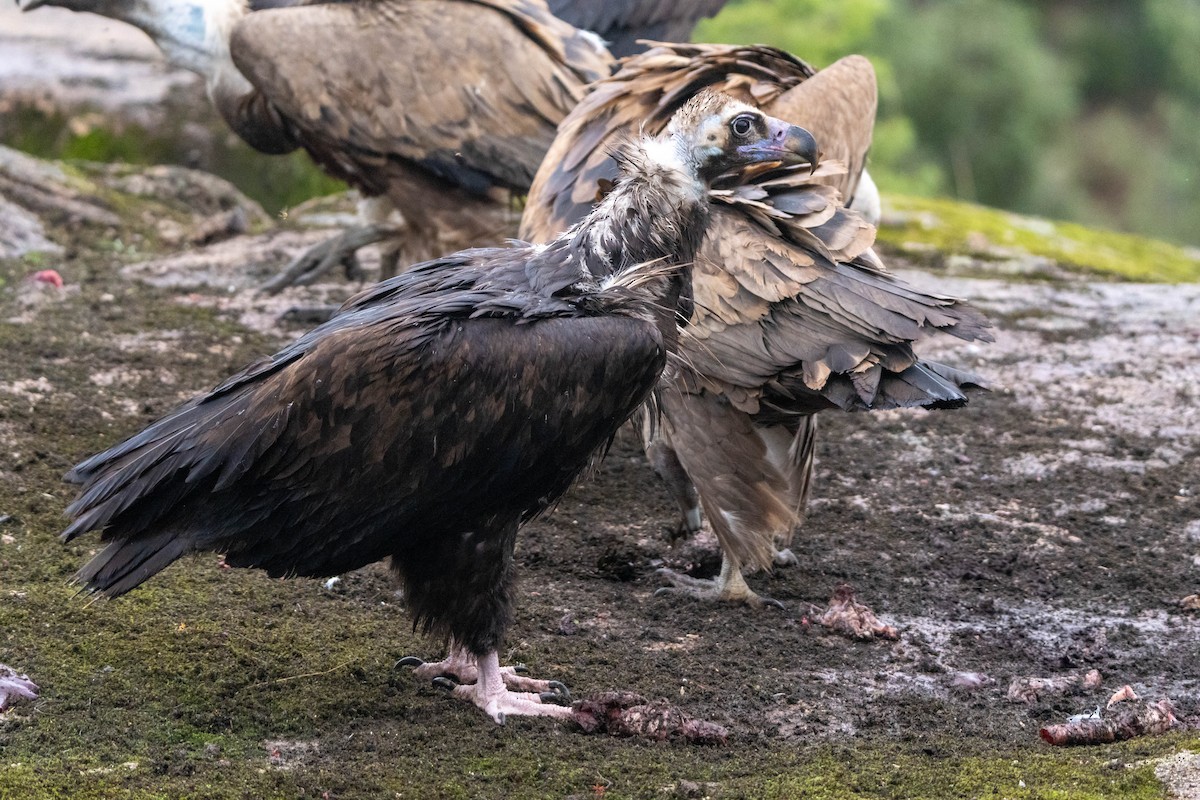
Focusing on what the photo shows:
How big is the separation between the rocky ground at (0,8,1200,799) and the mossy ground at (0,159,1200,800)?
0.04 feet

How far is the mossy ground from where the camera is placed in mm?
3291

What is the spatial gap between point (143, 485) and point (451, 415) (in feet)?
2.47

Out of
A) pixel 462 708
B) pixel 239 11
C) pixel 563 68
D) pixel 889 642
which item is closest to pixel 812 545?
pixel 889 642

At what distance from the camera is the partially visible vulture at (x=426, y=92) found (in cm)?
673

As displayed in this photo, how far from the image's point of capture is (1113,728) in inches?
141

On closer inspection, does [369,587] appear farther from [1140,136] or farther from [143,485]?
[1140,136]

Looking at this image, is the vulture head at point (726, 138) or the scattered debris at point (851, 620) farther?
the scattered debris at point (851, 620)

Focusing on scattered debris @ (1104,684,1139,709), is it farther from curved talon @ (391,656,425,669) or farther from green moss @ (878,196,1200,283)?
green moss @ (878,196,1200,283)

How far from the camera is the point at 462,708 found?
12.4 ft

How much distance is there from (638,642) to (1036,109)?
20642 mm

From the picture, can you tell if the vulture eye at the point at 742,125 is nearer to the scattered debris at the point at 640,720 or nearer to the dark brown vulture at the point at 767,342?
the dark brown vulture at the point at 767,342

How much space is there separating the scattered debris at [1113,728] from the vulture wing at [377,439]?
4.49 ft

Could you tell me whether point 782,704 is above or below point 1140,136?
above

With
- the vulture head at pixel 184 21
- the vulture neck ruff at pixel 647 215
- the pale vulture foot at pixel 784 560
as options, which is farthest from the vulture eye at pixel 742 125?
Result: the vulture head at pixel 184 21
